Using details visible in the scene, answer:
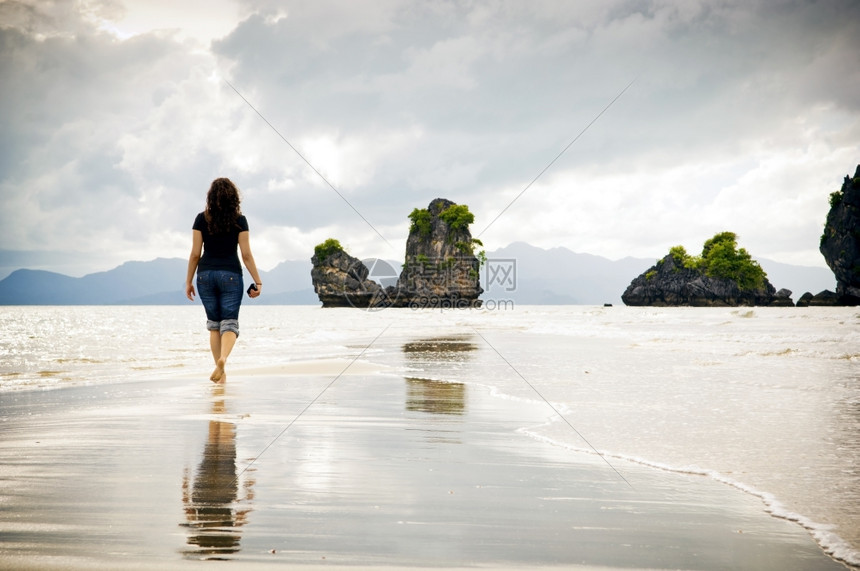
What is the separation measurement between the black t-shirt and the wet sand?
2.16 m

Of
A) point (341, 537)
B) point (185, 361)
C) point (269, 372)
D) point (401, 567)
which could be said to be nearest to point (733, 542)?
point (401, 567)

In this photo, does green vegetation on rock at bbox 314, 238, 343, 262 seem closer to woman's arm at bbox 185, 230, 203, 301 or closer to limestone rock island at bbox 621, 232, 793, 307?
limestone rock island at bbox 621, 232, 793, 307

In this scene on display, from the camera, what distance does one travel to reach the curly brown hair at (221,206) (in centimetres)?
603

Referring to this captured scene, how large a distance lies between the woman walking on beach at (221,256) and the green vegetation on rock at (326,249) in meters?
114

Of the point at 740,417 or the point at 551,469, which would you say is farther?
the point at 740,417

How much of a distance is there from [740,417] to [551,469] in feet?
8.43

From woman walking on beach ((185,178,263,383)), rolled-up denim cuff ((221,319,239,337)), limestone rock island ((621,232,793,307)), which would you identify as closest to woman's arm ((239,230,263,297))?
woman walking on beach ((185,178,263,383))

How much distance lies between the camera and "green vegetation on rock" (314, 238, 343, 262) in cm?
11844

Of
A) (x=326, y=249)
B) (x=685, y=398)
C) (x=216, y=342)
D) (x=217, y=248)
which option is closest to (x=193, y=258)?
(x=217, y=248)

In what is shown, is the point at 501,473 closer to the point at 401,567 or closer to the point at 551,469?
the point at 551,469

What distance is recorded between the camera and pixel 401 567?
1840mm

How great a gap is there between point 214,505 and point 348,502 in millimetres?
606

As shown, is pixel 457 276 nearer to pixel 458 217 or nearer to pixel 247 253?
pixel 458 217

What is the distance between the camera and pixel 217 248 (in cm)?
617
